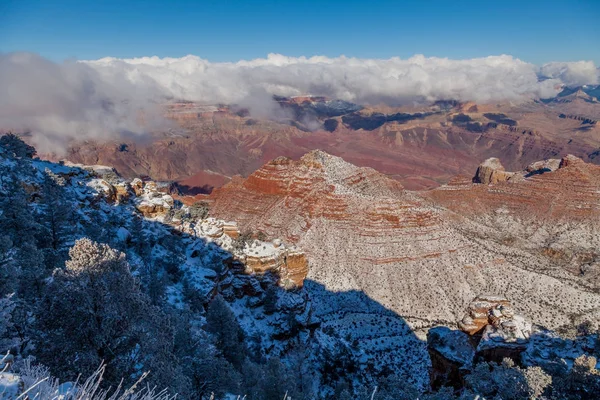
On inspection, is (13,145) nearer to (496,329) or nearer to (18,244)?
(18,244)

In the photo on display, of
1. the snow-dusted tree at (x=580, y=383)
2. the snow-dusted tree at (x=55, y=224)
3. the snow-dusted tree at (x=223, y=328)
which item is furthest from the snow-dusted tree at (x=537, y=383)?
the snow-dusted tree at (x=55, y=224)

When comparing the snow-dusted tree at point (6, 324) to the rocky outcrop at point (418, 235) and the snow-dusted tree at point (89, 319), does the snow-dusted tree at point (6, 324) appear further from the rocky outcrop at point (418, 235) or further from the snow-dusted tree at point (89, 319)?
the rocky outcrop at point (418, 235)

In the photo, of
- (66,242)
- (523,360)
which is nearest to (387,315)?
(523,360)

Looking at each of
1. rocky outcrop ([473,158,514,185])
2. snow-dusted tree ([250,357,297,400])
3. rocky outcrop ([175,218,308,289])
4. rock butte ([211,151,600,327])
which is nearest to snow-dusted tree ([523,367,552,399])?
snow-dusted tree ([250,357,297,400])

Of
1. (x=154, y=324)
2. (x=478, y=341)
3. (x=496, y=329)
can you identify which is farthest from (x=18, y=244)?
(x=496, y=329)

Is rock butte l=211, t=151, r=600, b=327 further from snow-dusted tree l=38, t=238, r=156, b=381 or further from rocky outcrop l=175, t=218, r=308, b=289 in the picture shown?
snow-dusted tree l=38, t=238, r=156, b=381

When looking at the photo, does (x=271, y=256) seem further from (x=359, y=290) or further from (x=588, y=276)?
(x=588, y=276)
